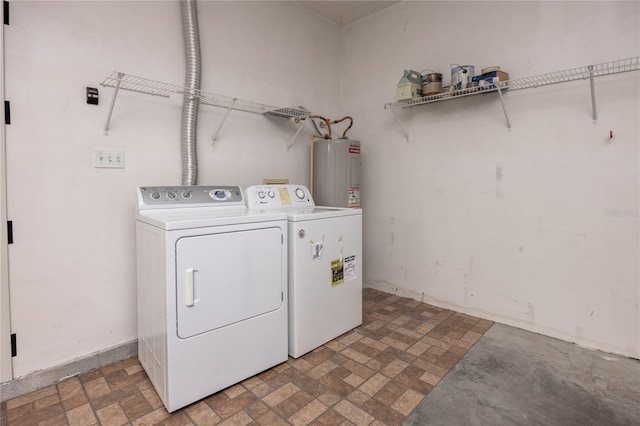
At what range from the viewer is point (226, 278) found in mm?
1814

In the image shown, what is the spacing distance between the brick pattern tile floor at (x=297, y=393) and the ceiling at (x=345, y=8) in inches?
118

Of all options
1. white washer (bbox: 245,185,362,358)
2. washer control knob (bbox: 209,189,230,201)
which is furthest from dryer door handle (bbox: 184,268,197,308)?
washer control knob (bbox: 209,189,230,201)

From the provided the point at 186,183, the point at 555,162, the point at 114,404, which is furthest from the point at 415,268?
the point at 114,404

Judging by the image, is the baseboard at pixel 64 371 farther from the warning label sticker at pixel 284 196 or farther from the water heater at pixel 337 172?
the water heater at pixel 337 172

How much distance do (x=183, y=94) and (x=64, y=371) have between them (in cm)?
188

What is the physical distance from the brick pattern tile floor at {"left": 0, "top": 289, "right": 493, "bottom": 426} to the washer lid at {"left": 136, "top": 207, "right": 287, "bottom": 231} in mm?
926

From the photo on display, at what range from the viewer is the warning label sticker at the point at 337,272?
2.38m

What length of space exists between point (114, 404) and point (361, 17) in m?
3.79

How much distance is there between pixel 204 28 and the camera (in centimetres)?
253

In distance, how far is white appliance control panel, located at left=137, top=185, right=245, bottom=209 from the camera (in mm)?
2043

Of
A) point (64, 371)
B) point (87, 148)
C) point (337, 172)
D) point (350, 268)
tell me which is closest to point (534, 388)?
point (350, 268)

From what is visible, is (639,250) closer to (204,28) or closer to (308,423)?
(308,423)

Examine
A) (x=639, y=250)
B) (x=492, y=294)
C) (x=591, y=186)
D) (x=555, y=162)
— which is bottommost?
(x=492, y=294)

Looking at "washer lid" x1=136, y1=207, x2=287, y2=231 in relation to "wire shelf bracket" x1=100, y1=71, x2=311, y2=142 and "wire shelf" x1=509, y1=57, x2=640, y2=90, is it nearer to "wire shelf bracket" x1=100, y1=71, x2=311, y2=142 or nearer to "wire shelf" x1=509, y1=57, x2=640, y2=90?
"wire shelf bracket" x1=100, y1=71, x2=311, y2=142
